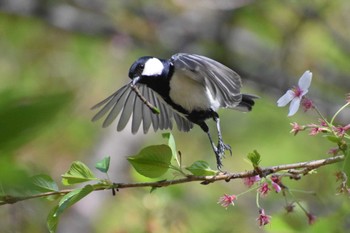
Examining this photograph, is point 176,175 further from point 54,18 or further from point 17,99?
point 54,18

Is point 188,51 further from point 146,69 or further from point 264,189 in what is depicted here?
point 264,189

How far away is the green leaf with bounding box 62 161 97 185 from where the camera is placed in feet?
3.92

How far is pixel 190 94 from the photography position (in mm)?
1907

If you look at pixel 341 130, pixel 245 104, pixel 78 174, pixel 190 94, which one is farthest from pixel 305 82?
pixel 245 104

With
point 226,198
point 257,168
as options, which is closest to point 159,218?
point 226,198

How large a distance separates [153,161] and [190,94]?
2.53ft

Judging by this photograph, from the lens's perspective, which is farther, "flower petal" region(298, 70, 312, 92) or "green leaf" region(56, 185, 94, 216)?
"flower petal" region(298, 70, 312, 92)

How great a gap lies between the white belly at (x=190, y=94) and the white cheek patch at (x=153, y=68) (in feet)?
0.17

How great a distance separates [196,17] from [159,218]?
2500 mm

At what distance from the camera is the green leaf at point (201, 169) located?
1.15 metres

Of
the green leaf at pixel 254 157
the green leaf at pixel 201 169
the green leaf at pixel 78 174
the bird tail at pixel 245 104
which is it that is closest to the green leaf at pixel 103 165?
the green leaf at pixel 78 174

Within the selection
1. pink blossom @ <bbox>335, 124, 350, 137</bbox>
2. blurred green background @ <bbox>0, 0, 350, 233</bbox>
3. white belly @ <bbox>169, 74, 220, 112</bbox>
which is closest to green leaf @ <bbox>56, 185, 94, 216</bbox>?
pink blossom @ <bbox>335, 124, 350, 137</bbox>

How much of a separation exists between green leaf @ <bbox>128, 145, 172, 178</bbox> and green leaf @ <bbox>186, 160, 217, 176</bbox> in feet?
0.16

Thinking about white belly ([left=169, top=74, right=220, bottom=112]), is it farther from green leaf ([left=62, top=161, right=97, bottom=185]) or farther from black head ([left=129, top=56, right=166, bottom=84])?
green leaf ([left=62, top=161, right=97, bottom=185])
